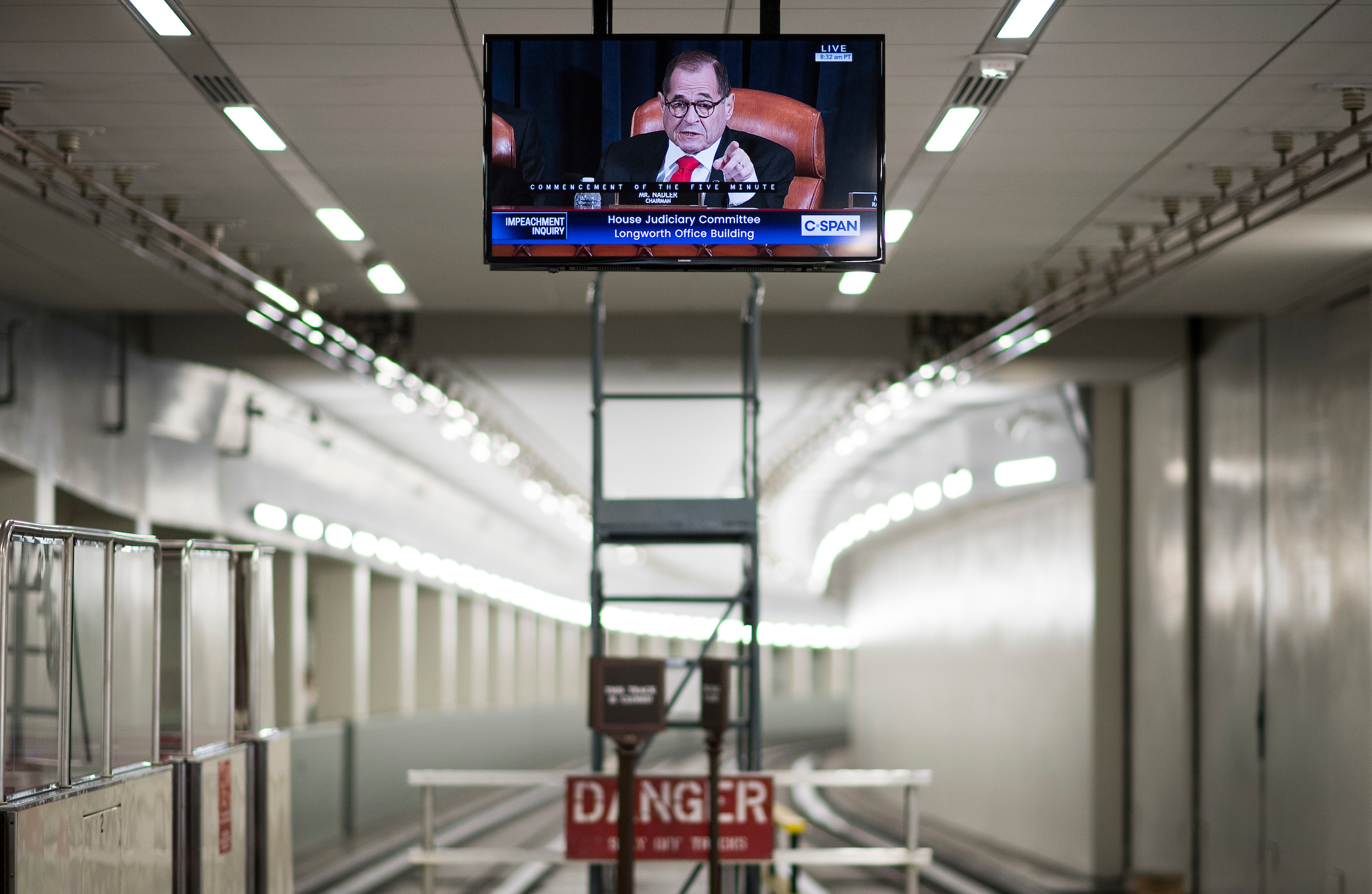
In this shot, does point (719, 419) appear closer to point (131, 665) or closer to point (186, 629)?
point (131, 665)

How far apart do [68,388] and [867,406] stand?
7620 mm

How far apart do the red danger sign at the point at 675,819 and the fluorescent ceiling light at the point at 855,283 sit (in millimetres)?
3699

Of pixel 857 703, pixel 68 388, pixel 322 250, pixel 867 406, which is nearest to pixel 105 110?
pixel 322 250

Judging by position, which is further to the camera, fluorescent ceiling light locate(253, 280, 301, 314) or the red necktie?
fluorescent ceiling light locate(253, 280, 301, 314)

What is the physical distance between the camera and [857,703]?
95.5 ft

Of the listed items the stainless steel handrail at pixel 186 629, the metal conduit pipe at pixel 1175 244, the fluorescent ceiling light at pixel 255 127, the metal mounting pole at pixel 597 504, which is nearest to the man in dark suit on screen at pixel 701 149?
the fluorescent ceiling light at pixel 255 127

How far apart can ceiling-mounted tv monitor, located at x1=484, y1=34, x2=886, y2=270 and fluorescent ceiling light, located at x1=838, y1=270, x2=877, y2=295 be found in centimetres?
510

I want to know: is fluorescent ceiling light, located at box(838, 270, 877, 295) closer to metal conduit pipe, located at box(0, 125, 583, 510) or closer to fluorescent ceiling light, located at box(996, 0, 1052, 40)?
metal conduit pipe, located at box(0, 125, 583, 510)

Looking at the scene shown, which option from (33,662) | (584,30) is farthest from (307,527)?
(584,30)

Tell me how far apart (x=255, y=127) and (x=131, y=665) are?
10.8ft

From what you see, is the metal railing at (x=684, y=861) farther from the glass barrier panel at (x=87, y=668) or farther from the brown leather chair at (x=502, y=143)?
the brown leather chair at (x=502, y=143)

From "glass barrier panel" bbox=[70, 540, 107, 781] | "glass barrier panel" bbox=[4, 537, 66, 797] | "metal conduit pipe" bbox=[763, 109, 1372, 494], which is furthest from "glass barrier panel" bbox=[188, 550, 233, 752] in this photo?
"metal conduit pipe" bbox=[763, 109, 1372, 494]

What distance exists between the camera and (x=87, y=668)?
27.5 feet

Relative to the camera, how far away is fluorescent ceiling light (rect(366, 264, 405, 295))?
10617mm
